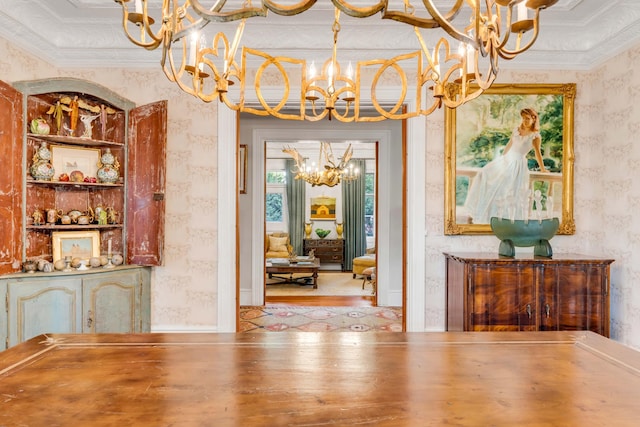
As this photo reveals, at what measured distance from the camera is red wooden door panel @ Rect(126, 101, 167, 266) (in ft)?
11.2

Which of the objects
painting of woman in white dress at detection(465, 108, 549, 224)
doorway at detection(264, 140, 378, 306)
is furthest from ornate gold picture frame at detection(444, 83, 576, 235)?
doorway at detection(264, 140, 378, 306)

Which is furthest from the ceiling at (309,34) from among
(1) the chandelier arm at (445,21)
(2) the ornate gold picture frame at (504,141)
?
(1) the chandelier arm at (445,21)

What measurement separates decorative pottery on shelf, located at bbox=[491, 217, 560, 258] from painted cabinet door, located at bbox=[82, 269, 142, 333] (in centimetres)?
282

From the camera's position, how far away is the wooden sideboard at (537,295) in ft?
9.92

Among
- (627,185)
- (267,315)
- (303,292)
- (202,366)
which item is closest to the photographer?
(202,366)

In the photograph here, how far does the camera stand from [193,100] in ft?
11.9

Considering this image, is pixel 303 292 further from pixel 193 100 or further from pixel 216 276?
pixel 193 100

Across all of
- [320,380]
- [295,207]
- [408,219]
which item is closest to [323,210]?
[295,207]

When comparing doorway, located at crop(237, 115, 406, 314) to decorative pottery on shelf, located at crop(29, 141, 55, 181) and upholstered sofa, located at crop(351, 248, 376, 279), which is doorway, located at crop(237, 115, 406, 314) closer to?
upholstered sofa, located at crop(351, 248, 376, 279)

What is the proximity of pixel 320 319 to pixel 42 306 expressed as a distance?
9.38ft

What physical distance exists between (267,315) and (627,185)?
3810mm

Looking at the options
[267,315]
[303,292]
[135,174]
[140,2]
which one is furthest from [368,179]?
[140,2]

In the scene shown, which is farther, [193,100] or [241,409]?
[193,100]

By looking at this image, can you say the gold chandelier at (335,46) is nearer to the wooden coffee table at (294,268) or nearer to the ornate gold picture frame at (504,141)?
the ornate gold picture frame at (504,141)
